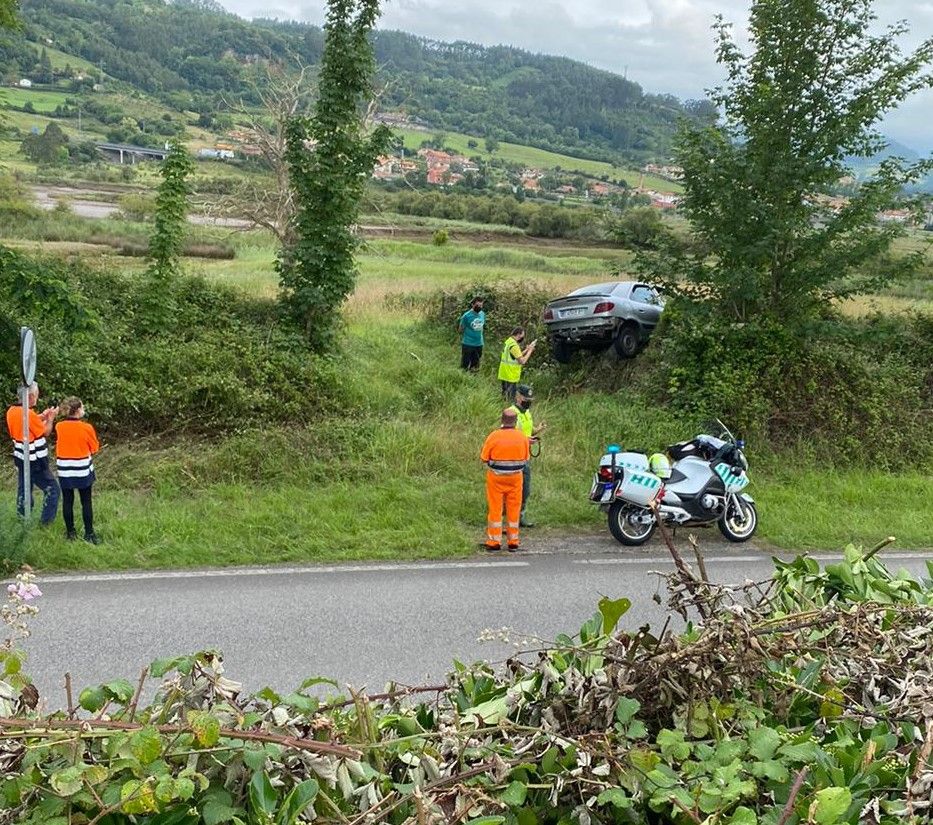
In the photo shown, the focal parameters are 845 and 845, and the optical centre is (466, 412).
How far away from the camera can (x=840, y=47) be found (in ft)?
43.0

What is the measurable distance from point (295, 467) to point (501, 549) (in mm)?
3415

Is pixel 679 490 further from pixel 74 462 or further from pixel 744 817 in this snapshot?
pixel 744 817

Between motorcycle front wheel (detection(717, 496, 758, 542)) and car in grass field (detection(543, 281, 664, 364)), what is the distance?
6447 mm

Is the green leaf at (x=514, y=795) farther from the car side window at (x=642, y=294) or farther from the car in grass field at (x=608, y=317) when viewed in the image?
the car side window at (x=642, y=294)

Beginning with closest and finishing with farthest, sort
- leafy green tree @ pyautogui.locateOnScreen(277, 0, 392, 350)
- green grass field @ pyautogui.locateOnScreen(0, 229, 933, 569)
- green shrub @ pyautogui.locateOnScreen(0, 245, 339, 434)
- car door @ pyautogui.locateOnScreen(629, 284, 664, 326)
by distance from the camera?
green grass field @ pyautogui.locateOnScreen(0, 229, 933, 569)
green shrub @ pyautogui.locateOnScreen(0, 245, 339, 434)
leafy green tree @ pyautogui.locateOnScreen(277, 0, 392, 350)
car door @ pyautogui.locateOnScreen(629, 284, 664, 326)

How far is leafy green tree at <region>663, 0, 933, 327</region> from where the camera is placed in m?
13.0

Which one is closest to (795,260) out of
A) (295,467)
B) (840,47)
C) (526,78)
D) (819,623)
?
(840,47)

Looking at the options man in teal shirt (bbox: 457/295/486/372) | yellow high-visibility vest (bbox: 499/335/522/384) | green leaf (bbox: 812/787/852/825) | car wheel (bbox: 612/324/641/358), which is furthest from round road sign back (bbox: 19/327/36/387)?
car wheel (bbox: 612/324/641/358)

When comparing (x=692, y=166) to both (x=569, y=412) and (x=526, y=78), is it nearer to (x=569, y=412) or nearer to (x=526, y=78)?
(x=569, y=412)

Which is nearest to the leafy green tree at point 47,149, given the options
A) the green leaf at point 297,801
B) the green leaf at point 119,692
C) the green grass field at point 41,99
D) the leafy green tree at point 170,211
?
the green grass field at point 41,99

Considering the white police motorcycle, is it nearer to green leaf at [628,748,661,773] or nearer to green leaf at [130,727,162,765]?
green leaf at [628,748,661,773]

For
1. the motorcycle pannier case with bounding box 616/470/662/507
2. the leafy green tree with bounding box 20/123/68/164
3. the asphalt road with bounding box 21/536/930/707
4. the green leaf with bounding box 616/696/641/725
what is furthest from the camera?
the leafy green tree with bounding box 20/123/68/164

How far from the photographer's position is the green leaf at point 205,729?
1.87 meters

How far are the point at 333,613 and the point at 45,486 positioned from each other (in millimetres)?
4431
